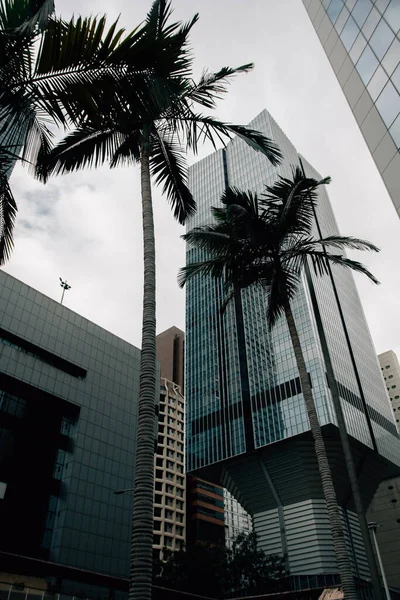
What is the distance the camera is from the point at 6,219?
474 inches

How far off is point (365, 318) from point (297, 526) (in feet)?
181

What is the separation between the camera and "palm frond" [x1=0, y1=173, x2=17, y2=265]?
11.7 m

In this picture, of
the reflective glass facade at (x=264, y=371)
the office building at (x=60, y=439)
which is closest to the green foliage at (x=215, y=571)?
the office building at (x=60, y=439)

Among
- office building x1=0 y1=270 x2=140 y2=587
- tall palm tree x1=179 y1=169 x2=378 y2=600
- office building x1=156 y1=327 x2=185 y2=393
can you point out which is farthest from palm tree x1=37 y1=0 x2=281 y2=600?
office building x1=156 y1=327 x2=185 y2=393

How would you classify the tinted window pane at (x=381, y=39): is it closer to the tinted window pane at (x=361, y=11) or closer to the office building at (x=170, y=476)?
the tinted window pane at (x=361, y=11)

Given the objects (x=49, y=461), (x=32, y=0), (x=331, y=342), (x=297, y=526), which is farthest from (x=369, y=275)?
(x=331, y=342)

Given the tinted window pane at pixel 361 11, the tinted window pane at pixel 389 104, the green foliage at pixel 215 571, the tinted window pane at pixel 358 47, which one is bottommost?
the green foliage at pixel 215 571

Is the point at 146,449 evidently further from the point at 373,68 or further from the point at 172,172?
the point at 373,68

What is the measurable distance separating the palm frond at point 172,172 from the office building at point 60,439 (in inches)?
1162

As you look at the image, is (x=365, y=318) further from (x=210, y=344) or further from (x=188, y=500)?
(x=188, y=500)

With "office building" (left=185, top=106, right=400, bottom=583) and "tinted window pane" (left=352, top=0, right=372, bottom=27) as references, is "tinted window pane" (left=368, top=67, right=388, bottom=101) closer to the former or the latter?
"tinted window pane" (left=352, top=0, right=372, bottom=27)

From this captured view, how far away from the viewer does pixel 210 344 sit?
93.3 metres

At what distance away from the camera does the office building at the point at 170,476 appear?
90.7 meters

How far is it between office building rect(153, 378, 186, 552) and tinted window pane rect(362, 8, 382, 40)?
8279cm
